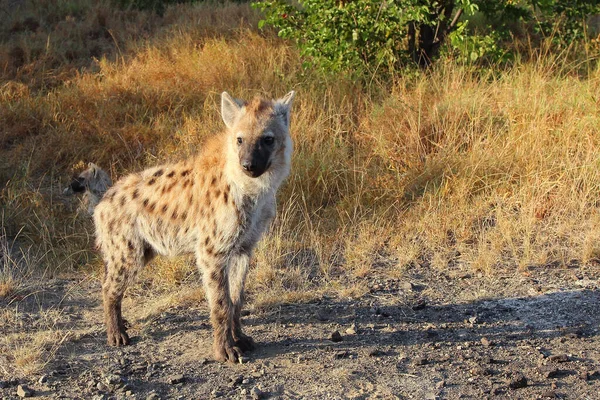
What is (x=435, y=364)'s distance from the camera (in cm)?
403

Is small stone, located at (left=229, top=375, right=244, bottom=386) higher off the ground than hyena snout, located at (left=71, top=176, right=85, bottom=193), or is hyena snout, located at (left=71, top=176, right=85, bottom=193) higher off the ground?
hyena snout, located at (left=71, top=176, right=85, bottom=193)

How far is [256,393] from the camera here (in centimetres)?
373

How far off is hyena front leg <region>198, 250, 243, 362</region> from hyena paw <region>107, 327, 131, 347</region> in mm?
588

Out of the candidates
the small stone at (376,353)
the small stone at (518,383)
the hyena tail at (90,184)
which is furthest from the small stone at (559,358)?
the hyena tail at (90,184)

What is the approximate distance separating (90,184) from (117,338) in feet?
6.36

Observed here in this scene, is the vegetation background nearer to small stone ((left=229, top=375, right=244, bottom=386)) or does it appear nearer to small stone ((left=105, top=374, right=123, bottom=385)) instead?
small stone ((left=229, top=375, right=244, bottom=386))

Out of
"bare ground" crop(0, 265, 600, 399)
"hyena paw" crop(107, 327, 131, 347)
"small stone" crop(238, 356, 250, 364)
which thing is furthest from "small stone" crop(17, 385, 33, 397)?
"small stone" crop(238, 356, 250, 364)

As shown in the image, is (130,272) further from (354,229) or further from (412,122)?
(412,122)

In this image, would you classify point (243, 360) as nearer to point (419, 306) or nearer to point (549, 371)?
point (419, 306)

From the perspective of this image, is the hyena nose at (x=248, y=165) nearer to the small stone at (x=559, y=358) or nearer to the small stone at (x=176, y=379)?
the small stone at (x=176, y=379)

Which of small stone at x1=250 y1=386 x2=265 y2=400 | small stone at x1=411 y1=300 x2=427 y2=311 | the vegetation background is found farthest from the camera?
the vegetation background

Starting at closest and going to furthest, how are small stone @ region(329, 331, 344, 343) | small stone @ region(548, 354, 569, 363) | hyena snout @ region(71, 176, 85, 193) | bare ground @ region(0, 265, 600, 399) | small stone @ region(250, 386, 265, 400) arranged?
small stone @ region(250, 386, 265, 400) → bare ground @ region(0, 265, 600, 399) → small stone @ region(548, 354, 569, 363) → small stone @ region(329, 331, 344, 343) → hyena snout @ region(71, 176, 85, 193)

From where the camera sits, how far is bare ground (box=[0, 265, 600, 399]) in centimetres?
382

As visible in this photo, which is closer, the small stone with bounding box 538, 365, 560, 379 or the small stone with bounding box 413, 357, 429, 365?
the small stone with bounding box 538, 365, 560, 379
